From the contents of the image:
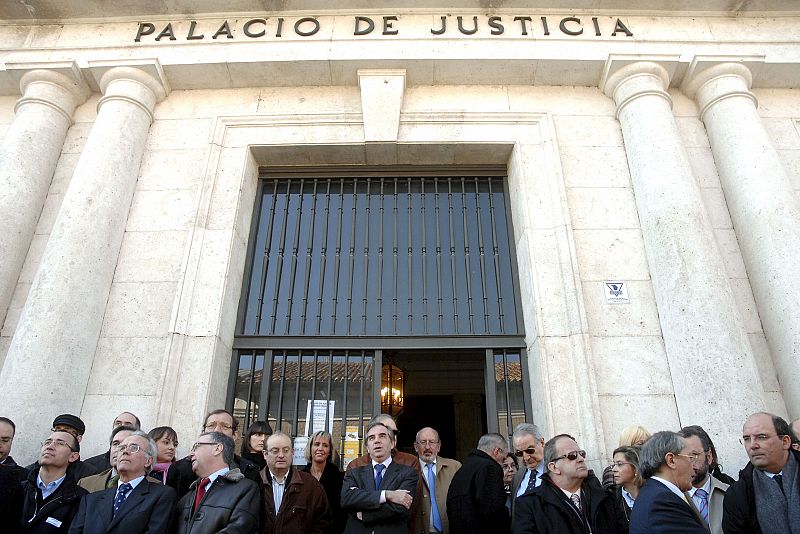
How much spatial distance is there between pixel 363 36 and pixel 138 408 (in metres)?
5.52

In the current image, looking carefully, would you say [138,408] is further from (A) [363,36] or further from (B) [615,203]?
(B) [615,203]

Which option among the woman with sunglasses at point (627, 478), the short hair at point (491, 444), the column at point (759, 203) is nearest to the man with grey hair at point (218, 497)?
the short hair at point (491, 444)

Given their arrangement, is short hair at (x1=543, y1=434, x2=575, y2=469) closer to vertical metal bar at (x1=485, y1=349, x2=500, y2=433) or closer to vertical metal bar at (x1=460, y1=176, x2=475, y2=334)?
vertical metal bar at (x1=485, y1=349, x2=500, y2=433)

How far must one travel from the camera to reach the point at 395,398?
8008 millimetres

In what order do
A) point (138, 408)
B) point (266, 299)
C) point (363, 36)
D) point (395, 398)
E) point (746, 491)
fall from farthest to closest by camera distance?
point (395, 398)
point (363, 36)
point (266, 299)
point (138, 408)
point (746, 491)

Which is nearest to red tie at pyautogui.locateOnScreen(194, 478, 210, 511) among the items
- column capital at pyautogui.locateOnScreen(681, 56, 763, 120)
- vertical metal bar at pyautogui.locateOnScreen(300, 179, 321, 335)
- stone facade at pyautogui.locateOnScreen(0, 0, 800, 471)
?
stone facade at pyautogui.locateOnScreen(0, 0, 800, 471)

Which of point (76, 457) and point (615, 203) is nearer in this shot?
point (76, 457)

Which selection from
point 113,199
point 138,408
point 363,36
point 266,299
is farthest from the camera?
point 363,36

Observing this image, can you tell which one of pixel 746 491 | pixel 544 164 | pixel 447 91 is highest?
pixel 447 91

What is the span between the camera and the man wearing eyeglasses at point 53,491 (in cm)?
343

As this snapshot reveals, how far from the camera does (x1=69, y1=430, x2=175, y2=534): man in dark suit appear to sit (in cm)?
312

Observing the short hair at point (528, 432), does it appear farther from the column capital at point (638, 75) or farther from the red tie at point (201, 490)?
the column capital at point (638, 75)

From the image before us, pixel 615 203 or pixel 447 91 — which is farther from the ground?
pixel 447 91

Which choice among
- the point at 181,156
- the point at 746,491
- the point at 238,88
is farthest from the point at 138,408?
the point at 746,491
